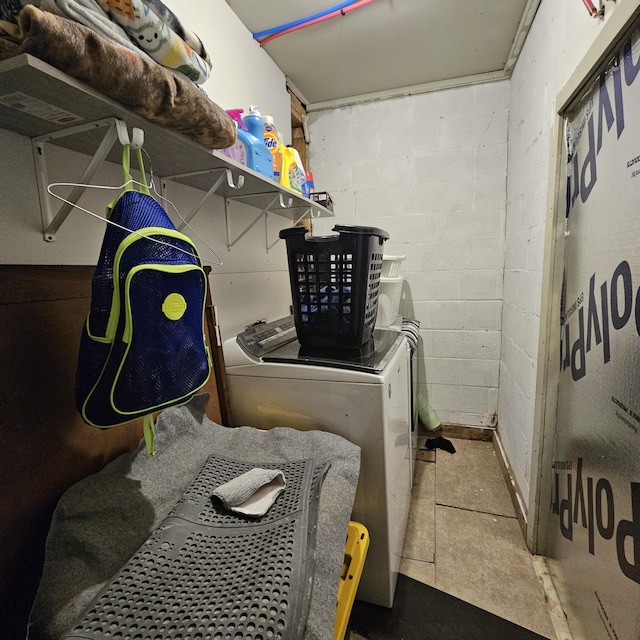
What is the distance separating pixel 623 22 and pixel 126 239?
127cm

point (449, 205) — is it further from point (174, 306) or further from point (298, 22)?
point (174, 306)

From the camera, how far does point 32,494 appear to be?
685 millimetres

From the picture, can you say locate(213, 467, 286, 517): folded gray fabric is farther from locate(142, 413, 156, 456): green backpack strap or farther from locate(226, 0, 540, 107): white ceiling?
locate(226, 0, 540, 107): white ceiling

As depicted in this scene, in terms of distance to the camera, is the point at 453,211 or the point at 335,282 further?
the point at 453,211

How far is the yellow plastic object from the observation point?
76 cm

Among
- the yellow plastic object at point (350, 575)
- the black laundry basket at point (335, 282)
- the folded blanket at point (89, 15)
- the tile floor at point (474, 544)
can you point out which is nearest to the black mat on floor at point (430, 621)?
the tile floor at point (474, 544)

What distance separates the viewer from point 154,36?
67cm

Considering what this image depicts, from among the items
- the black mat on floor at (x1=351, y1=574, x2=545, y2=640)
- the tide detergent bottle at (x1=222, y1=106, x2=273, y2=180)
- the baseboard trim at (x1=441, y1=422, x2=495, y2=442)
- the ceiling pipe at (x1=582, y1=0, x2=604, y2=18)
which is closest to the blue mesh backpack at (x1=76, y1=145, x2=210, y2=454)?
the tide detergent bottle at (x1=222, y1=106, x2=273, y2=180)

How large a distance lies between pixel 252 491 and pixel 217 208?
3.70ft

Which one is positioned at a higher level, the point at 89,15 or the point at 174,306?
the point at 89,15

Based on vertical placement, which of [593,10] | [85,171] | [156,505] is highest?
[593,10]

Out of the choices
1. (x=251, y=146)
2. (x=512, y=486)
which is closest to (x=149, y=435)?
(x=251, y=146)

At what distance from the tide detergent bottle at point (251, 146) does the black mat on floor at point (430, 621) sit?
166 cm

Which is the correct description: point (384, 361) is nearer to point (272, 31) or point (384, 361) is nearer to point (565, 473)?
point (565, 473)
